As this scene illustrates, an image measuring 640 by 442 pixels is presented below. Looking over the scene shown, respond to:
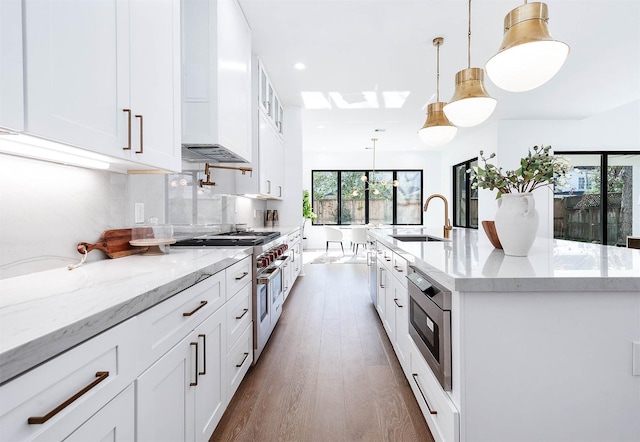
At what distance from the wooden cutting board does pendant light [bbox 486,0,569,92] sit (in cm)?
220

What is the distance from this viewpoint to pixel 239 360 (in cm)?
193

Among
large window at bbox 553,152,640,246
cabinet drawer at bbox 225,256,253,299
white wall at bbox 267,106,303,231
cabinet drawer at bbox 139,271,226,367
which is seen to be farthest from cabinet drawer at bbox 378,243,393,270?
large window at bbox 553,152,640,246

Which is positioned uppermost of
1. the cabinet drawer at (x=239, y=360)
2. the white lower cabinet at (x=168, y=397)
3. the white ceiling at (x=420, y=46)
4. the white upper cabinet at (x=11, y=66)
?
the white ceiling at (x=420, y=46)

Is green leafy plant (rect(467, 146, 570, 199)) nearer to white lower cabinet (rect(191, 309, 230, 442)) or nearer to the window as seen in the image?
white lower cabinet (rect(191, 309, 230, 442))

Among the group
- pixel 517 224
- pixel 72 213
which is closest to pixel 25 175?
pixel 72 213

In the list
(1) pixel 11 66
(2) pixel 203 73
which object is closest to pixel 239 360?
(1) pixel 11 66

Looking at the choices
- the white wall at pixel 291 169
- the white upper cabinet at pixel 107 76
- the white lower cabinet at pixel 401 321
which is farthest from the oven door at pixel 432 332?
the white wall at pixel 291 169

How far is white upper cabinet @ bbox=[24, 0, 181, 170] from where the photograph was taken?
0.91m

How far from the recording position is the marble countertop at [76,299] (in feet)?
2.00

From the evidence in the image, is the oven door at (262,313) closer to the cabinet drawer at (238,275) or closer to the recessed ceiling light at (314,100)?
the cabinet drawer at (238,275)

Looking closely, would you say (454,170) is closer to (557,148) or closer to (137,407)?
(557,148)

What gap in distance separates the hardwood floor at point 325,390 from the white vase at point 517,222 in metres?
1.02

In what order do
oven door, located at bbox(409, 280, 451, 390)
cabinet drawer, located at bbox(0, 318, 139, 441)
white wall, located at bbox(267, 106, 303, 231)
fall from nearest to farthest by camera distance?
1. cabinet drawer, located at bbox(0, 318, 139, 441)
2. oven door, located at bbox(409, 280, 451, 390)
3. white wall, located at bbox(267, 106, 303, 231)

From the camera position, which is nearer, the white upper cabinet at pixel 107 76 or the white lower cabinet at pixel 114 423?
the white lower cabinet at pixel 114 423
